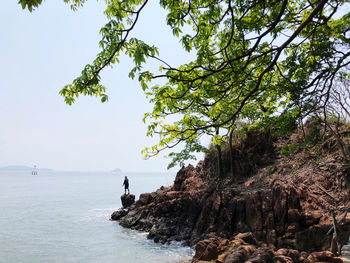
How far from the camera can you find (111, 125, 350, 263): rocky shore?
10.7 meters

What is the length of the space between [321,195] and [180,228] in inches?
386

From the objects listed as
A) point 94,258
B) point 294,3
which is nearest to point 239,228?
point 94,258

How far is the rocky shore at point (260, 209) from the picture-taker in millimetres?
10719

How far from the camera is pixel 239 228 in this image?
595 inches

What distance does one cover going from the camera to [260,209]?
14.5 metres

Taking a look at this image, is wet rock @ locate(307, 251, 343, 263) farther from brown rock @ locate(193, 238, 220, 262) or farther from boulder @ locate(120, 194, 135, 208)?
boulder @ locate(120, 194, 135, 208)

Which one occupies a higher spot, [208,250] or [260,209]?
[260,209]

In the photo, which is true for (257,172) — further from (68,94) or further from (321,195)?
(68,94)

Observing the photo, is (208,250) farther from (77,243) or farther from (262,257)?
(77,243)

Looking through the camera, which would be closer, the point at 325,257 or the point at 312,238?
the point at 325,257

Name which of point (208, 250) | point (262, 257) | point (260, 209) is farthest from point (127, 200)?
point (262, 257)

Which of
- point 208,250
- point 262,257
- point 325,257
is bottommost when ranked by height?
point 208,250

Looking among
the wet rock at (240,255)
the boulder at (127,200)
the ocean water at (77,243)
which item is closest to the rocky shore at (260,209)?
the wet rock at (240,255)

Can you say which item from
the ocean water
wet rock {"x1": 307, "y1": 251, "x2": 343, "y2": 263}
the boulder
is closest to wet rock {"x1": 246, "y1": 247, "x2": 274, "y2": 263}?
wet rock {"x1": 307, "y1": 251, "x2": 343, "y2": 263}
